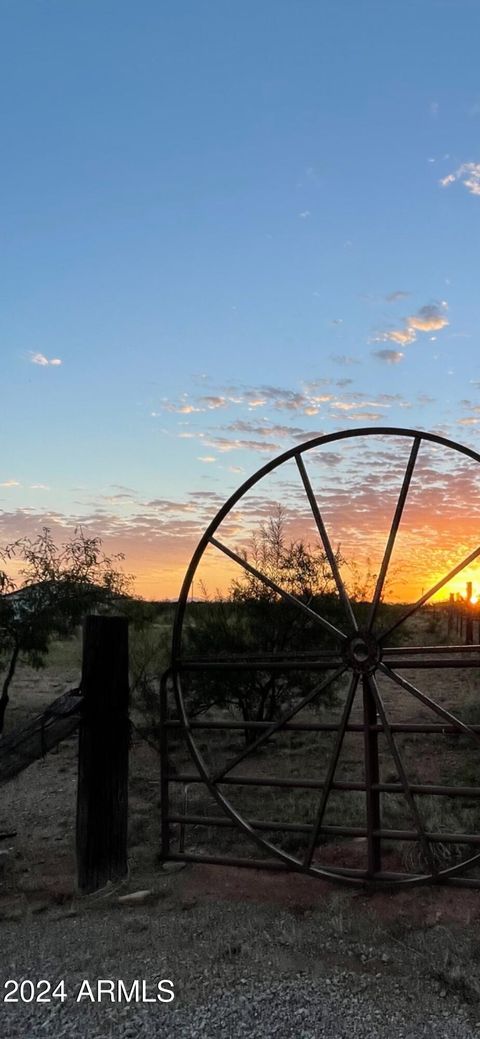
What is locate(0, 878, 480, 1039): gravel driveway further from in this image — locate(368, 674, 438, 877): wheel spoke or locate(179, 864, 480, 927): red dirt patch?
locate(368, 674, 438, 877): wheel spoke

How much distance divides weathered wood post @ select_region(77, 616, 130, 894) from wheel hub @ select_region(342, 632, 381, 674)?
171cm

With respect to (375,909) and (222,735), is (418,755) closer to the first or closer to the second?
(222,735)

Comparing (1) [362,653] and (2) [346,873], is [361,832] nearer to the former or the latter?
(2) [346,873]

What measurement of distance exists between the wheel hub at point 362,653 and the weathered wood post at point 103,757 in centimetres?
171

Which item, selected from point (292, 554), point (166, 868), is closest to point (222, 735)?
point (292, 554)

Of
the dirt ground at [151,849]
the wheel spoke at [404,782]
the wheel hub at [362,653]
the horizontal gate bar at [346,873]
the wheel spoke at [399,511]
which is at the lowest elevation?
the dirt ground at [151,849]

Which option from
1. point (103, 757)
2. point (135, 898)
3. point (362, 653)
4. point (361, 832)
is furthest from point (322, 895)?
point (103, 757)

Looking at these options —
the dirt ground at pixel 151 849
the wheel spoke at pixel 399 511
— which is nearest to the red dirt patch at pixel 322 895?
the dirt ground at pixel 151 849

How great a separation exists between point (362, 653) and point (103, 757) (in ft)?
6.93

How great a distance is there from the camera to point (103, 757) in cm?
618

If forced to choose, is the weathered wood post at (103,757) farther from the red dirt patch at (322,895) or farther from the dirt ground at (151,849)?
the red dirt patch at (322,895)

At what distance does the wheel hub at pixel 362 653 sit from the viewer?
5765 millimetres

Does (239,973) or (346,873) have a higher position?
(346,873)

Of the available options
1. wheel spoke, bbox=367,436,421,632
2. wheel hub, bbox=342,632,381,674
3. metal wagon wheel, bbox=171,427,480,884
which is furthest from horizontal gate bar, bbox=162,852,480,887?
wheel spoke, bbox=367,436,421,632
